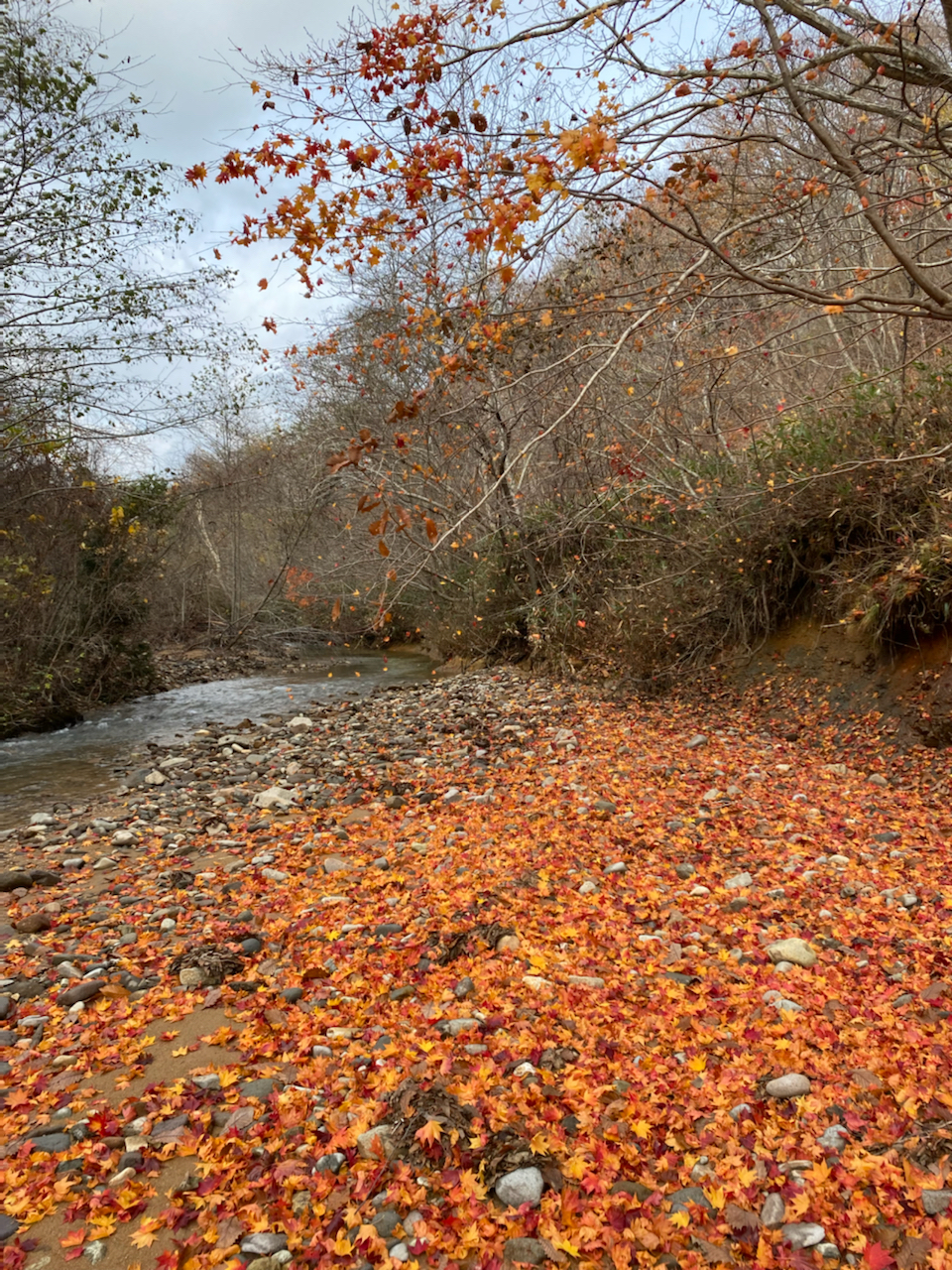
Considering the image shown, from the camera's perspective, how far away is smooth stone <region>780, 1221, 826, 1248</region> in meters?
1.91

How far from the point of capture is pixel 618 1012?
2.96 metres

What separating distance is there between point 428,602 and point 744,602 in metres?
7.64

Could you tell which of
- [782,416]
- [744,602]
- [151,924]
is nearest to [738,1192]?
[151,924]

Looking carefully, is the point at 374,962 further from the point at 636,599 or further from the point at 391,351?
the point at 391,351

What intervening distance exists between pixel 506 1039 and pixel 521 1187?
0.67 m

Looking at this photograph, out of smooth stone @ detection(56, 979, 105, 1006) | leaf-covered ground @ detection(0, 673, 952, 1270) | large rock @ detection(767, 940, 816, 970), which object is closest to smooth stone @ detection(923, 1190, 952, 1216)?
leaf-covered ground @ detection(0, 673, 952, 1270)

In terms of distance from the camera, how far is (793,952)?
325cm

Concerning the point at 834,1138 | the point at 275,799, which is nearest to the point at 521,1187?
the point at 834,1138

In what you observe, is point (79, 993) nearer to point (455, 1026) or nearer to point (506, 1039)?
point (455, 1026)

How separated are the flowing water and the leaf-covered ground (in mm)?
2542

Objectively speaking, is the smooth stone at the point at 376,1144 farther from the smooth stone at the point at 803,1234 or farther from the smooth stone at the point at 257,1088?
the smooth stone at the point at 803,1234

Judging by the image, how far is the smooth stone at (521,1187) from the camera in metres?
2.13

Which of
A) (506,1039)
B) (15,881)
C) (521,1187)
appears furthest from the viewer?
(15,881)

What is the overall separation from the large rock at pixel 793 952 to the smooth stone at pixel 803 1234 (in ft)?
4.40
